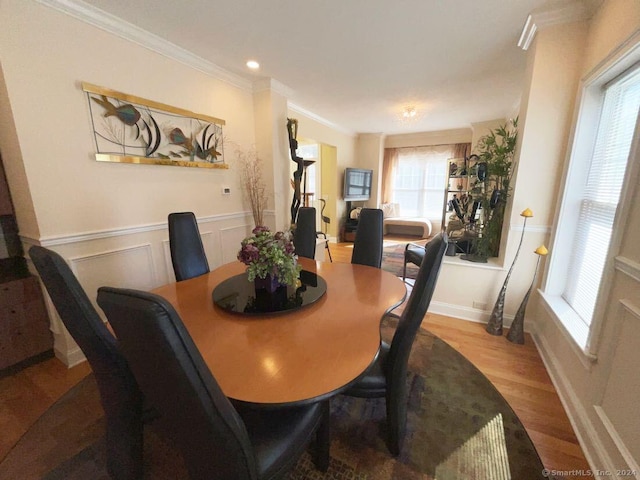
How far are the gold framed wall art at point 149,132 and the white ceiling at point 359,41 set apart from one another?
0.59 metres

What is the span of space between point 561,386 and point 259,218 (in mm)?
3170

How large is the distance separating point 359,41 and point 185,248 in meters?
2.28

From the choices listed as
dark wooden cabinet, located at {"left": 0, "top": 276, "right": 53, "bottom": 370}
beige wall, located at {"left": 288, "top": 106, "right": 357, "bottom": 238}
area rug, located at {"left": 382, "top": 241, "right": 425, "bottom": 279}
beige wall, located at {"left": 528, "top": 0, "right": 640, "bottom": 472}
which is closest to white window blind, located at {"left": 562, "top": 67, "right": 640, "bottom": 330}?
beige wall, located at {"left": 528, "top": 0, "right": 640, "bottom": 472}

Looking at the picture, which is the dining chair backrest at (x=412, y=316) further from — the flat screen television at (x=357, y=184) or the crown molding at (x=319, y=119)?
the flat screen television at (x=357, y=184)

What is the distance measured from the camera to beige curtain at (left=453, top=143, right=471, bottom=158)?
19.3 feet

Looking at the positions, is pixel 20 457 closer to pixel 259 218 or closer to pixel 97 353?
pixel 97 353

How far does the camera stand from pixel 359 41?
7.39 ft

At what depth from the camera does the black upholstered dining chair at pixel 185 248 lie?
6.19 ft

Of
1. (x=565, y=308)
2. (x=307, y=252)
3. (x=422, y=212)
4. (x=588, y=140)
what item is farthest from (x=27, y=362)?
(x=422, y=212)

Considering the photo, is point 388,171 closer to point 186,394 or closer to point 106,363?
point 106,363

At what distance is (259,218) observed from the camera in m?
3.40

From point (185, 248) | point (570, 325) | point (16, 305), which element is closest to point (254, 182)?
point (185, 248)

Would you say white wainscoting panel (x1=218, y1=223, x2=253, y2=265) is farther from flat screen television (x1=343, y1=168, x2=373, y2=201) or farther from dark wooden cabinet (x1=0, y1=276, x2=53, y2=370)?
flat screen television (x1=343, y1=168, x2=373, y2=201)

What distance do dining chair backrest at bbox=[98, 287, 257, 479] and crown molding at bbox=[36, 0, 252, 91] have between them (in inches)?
93.8
